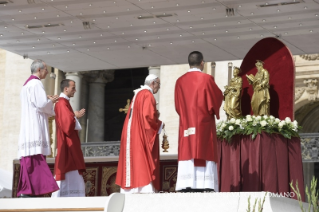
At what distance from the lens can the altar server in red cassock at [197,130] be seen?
8445 mm

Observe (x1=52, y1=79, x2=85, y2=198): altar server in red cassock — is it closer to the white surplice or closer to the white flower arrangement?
the white surplice

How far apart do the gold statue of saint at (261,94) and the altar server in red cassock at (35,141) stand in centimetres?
250

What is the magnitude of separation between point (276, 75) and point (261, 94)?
547 mm

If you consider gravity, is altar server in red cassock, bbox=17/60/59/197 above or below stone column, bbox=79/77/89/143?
below

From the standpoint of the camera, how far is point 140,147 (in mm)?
8953

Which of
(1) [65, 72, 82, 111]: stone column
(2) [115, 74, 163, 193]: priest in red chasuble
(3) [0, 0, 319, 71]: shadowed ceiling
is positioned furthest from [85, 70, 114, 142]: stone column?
(2) [115, 74, 163, 193]: priest in red chasuble

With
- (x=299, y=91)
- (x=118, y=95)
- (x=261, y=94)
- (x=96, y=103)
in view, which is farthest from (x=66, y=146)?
(x=118, y=95)

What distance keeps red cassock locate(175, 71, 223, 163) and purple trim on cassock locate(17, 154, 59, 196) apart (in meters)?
1.51

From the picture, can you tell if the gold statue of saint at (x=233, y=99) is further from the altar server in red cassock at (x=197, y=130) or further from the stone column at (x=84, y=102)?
the stone column at (x=84, y=102)

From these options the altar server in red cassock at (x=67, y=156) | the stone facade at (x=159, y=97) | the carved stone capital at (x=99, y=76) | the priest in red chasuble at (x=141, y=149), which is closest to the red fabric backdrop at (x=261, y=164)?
the priest in red chasuble at (x=141, y=149)

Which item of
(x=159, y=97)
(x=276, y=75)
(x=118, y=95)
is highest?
(x=118, y=95)

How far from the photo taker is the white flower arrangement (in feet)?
29.7

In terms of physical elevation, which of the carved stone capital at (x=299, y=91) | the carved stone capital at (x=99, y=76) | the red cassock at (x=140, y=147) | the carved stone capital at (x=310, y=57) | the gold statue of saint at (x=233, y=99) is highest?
the carved stone capital at (x=99, y=76)

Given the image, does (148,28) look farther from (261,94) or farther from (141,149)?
(141,149)
